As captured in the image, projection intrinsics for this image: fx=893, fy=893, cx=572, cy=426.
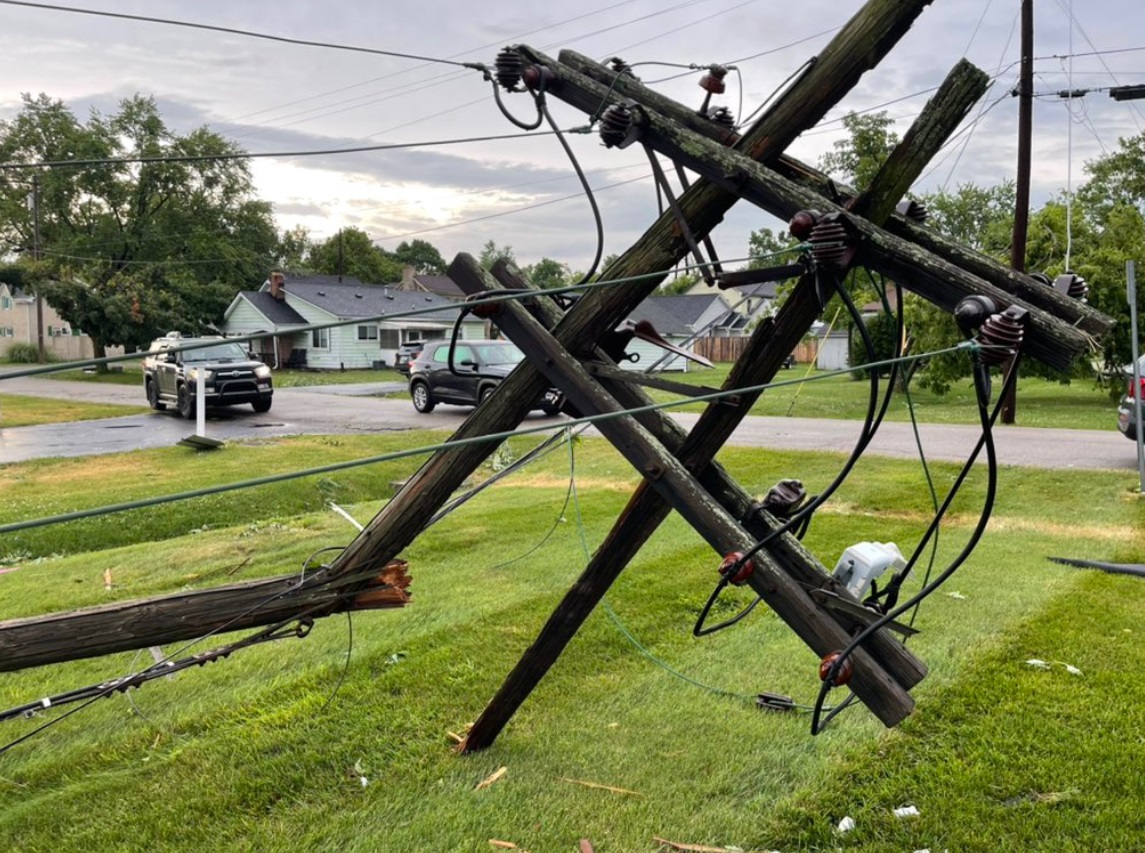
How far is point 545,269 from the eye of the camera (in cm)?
7900

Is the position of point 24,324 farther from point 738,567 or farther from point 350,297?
point 738,567

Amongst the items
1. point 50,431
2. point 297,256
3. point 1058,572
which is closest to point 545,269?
point 297,256

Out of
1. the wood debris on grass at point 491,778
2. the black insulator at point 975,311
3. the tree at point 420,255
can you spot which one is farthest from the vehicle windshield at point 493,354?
the tree at point 420,255

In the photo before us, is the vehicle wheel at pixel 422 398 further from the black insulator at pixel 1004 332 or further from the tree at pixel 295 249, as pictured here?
the tree at pixel 295 249

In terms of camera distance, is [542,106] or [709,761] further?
[709,761]

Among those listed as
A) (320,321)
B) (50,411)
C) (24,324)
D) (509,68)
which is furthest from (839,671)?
(24,324)

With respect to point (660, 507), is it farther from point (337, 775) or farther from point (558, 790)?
point (337, 775)

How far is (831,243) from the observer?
240 centimetres

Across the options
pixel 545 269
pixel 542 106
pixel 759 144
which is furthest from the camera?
pixel 545 269

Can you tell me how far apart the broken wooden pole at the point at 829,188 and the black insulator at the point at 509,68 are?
0.23 feet

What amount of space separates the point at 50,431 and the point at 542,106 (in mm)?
18441

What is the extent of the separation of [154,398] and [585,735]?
2207cm

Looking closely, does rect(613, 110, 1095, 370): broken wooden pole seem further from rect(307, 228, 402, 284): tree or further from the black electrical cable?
rect(307, 228, 402, 284): tree

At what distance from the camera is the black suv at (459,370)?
20156 mm
